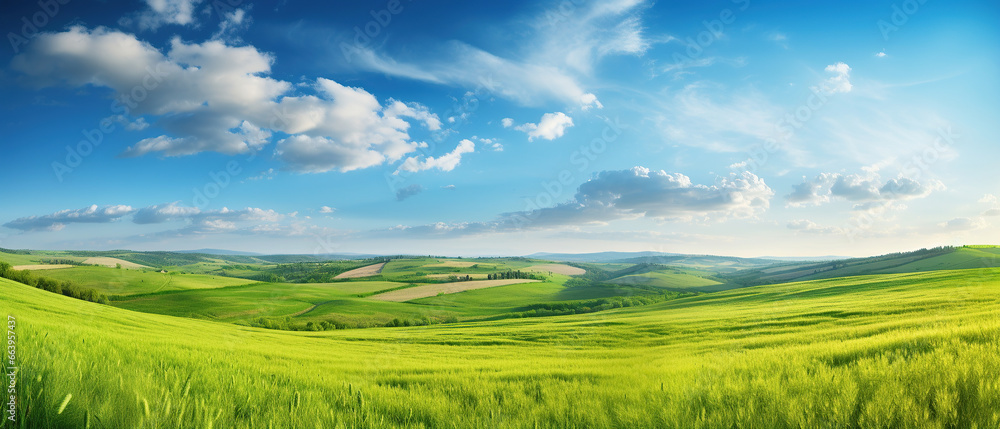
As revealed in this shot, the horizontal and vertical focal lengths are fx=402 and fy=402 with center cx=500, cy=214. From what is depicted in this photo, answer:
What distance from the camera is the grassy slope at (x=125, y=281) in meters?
90.9

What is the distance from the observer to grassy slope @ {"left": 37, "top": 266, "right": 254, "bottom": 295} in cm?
9094

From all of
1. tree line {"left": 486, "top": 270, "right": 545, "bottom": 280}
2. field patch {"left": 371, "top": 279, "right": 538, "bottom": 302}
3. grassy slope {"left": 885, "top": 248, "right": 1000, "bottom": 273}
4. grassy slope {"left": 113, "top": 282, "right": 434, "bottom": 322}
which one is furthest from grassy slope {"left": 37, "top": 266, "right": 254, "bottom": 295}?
grassy slope {"left": 885, "top": 248, "right": 1000, "bottom": 273}

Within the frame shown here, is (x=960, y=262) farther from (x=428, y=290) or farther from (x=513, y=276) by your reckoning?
(x=428, y=290)

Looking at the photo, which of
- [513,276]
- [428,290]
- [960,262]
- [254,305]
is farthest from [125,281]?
[960,262]

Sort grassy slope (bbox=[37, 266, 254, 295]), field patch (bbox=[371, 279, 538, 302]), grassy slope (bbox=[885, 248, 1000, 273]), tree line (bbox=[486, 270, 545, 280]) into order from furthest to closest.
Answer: tree line (bbox=[486, 270, 545, 280])
field patch (bbox=[371, 279, 538, 302])
grassy slope (bbox=[37, 266, 254, 295])
grassy slope (bbox=[885, 248, 1000, 273])

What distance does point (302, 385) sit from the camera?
5473mm

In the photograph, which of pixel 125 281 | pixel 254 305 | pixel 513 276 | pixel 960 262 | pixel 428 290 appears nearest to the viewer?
pixel 254 305

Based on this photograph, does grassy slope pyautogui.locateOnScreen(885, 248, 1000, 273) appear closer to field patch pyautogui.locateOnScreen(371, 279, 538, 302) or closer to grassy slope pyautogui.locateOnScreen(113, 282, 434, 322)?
field patch pyautogui.locateOnScreen(371, 279, 538, 302)

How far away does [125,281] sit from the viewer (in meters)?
102

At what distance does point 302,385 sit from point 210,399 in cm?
165

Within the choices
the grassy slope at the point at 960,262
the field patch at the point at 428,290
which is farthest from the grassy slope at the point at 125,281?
the grassy slope at the point at 960,262

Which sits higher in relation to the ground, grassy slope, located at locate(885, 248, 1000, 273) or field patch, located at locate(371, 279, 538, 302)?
grassy slope, located at locate(885, 248, 1000, 273)

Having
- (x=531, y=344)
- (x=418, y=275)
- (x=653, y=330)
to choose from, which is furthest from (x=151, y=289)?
(x=653, y=330)

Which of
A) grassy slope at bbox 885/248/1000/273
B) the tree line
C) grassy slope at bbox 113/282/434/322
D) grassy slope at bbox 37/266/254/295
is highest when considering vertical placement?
grassy slope at bbox 885/248/1000/273
